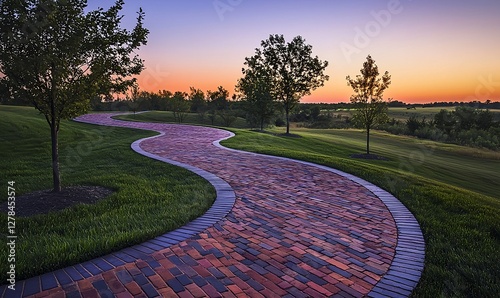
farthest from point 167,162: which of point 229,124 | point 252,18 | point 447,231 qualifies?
point 229,124

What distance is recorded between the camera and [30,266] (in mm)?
3326

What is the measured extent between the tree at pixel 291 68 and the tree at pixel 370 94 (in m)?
9.37

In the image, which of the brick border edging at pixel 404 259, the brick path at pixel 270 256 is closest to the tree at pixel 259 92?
the brick path at pixel 270 256

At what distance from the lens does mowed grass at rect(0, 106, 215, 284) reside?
12.2ft

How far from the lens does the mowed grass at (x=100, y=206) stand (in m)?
3.72

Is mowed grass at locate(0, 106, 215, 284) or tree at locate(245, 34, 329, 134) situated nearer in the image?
mowed grass at locate(0, 106, 215, 284)

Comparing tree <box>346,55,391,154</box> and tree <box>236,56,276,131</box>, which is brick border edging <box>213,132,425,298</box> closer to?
tree <box>346,55,391,154</box>

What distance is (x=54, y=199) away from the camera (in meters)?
6.03

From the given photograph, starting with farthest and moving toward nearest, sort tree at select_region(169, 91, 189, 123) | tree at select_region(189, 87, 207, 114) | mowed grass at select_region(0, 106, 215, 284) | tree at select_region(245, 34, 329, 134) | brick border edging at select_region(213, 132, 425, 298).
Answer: tree at select_region(189, 87, 207, 114), tree at select_region(169, 91, 189, 123), tree at select_region(245, 34, 329, 134), mowed grass at select_region(0, 106, 215, 284), brick border edging at select_region(213, 132, 425, 298)

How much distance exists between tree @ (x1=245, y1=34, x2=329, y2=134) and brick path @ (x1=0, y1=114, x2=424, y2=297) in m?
22.2

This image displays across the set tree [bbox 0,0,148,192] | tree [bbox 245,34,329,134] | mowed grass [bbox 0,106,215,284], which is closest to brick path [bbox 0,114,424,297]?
mowed grass [bbox 0,106,215,284]

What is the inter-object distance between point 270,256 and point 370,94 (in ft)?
56.5

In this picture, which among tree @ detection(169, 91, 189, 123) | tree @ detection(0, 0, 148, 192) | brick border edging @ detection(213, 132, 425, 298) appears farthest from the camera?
tree @ detection(169, 91, 189, 123)

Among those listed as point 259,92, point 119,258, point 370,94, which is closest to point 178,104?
point 259,92
